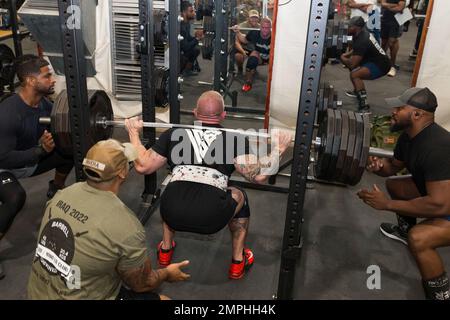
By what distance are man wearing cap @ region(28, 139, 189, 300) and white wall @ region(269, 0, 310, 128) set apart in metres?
2.97

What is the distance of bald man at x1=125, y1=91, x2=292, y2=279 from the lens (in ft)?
8.00

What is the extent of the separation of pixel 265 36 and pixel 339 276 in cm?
397

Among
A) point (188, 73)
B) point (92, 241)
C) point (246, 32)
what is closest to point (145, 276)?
point (92, 241)

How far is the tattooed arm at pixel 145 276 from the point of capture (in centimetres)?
178

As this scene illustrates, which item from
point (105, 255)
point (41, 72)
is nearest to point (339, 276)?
point (105, 255)

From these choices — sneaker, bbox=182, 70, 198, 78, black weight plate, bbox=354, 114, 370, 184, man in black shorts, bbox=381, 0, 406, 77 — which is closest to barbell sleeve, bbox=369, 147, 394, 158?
black weight plate, bbox=354, 114, 370, 184

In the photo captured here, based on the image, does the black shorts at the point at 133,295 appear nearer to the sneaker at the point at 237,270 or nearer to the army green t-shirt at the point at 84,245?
the army green t-shirt at the point at 84,245

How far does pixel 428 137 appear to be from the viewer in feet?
8.47

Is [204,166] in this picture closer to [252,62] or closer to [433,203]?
[433,203]

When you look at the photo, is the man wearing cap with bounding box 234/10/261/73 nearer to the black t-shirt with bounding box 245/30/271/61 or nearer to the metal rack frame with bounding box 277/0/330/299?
the black t-shirt with bounding box 245/30/271/61

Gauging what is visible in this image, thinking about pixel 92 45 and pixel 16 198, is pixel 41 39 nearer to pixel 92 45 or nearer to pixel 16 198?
pixel 92 45

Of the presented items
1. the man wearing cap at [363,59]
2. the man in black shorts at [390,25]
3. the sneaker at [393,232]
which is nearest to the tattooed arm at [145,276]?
the sneaker at [393,232]

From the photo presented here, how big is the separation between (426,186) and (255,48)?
4.11m
